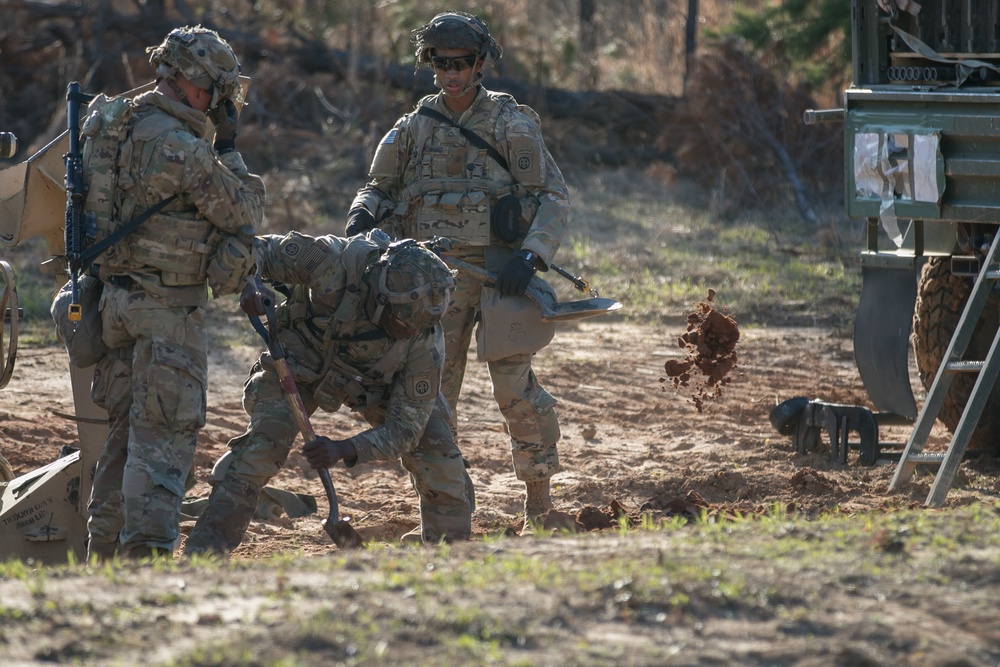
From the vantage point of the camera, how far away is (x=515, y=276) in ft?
18.6

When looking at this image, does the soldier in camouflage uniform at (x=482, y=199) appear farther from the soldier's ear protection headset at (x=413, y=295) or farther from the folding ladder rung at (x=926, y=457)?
the folding ladder rung at (x=926, y=457)

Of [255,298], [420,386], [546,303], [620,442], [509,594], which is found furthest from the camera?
[620,442]

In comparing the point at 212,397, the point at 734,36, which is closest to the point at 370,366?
the point at 212,397

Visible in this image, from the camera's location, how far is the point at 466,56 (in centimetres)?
581

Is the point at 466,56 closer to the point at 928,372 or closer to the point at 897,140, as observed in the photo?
the point at 897,140

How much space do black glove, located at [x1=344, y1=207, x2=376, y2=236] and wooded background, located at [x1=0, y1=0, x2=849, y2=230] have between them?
20.2 ft

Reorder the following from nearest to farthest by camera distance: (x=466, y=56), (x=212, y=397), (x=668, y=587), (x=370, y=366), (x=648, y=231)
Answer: (x=668, y=587)
(x=370, y=366)
(x=466, y=56)
(x=212, y=397)
(x=648, y=231)

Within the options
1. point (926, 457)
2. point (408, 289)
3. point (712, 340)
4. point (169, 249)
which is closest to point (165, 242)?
point (169, 249)

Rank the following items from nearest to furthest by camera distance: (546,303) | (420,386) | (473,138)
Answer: (420,386) → (546,303) → (473,138)

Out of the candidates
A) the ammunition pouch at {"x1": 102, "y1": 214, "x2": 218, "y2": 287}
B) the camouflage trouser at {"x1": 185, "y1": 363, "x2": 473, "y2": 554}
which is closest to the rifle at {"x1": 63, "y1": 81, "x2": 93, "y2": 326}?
the ammunition pouch at {"x1": 102, "y1": 214, "x2": 218, "y2": 287}

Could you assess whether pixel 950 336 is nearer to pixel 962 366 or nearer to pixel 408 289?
pixel 962 366

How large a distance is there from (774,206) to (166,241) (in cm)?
959

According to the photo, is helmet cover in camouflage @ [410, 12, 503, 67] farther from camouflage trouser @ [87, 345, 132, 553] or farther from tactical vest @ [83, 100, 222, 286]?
camouflage trouser @ [87, 345, 132, 553]

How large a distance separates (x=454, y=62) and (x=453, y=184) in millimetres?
514
